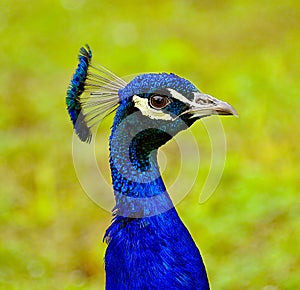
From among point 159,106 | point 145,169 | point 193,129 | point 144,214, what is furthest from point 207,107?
point 193,129

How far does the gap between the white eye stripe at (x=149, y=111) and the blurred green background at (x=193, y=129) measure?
5.02 ft

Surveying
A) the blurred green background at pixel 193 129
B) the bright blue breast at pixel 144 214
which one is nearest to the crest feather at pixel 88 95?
the bright blue breast at pixel 144 214

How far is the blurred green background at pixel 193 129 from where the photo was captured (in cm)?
413

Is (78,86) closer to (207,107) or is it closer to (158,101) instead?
(158,101)

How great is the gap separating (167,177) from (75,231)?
0.71 meters

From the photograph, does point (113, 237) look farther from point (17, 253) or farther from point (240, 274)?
point (17, 253)

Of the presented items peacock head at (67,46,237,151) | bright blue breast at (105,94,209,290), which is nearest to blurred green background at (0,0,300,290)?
bright blue breast at (105,94,209,290)

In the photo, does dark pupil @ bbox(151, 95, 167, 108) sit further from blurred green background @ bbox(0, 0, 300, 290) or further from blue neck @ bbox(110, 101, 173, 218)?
blurred green background @ bbox(0, 0, 300, 290)

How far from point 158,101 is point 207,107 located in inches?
5.8

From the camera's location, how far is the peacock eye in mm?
2389

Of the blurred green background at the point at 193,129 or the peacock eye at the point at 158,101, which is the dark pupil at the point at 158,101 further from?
the blurred green background at the point at 193,129

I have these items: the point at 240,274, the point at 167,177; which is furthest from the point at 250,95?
the point at 240,274

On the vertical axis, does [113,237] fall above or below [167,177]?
below

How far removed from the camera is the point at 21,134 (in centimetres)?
547
